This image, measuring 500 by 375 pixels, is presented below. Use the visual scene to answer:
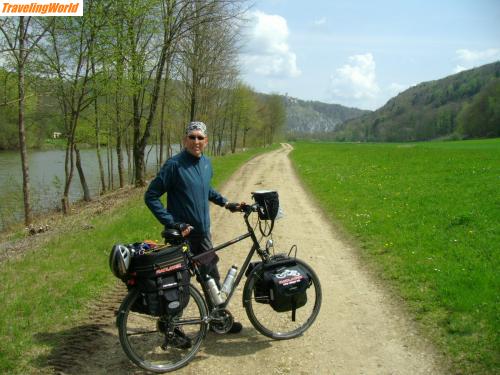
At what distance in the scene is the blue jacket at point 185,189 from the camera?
4633mm

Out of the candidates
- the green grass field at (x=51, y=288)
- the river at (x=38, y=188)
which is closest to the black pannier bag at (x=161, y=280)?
A: the green grass field at (x=51, y=288)

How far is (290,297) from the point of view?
4855mm

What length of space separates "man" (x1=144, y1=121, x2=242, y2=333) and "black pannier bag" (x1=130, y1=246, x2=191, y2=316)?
1.43 ft

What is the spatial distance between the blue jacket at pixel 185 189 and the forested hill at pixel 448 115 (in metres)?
91.2

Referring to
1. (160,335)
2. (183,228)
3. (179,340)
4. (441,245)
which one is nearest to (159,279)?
(183,228)

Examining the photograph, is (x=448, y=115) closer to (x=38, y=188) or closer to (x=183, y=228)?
(x=38, y=188)

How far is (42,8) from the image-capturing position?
1430cm

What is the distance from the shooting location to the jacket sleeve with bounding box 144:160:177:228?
174 inches

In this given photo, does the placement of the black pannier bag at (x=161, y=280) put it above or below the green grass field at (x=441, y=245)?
above

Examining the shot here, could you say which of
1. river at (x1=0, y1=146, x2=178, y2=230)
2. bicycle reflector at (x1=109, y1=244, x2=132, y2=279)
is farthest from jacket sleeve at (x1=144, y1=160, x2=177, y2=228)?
river at (x1=0, y1=146, x2=178, y2=230)

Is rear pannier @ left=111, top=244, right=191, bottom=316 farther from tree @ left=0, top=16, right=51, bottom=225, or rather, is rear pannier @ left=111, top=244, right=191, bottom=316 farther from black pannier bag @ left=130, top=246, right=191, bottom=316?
tree @ left=0, top=16, right=51, bottom=225

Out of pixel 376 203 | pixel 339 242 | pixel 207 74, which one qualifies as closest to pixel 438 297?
pixel 339 242

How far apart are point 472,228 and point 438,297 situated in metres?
3.95

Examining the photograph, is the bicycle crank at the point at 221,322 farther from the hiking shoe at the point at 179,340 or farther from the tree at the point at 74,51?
the tree at the point at 74,51
